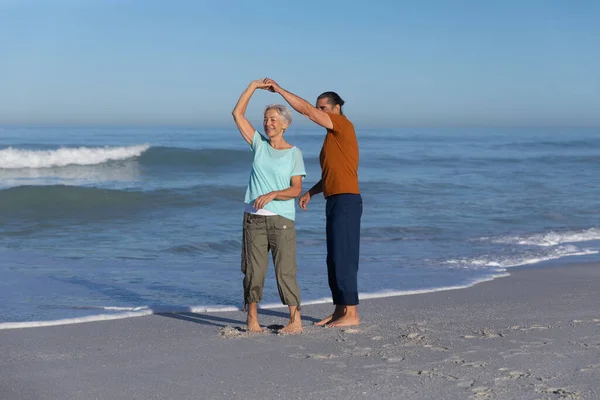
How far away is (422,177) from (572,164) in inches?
391

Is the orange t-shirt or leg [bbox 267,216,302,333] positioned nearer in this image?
leg [bbox 267,216,302,333]

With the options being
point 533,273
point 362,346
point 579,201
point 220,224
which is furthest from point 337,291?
point 579,201

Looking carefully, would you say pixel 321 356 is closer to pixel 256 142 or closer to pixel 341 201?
pixel 341 201

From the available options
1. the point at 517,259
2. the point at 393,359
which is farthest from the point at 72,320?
the point at 517,259

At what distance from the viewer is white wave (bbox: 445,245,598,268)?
949 centimetres

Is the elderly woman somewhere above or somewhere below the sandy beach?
above

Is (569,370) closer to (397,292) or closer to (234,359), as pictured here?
(234,359)

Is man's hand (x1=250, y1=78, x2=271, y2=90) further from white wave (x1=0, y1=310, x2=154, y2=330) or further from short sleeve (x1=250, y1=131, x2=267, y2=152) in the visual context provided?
white wave (x1=0, y1=310, x2=154, y2=330)

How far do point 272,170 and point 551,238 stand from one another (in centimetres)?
784

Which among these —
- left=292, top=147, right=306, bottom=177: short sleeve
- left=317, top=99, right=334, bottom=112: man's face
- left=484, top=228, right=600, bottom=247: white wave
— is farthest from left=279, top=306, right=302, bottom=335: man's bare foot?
left=484, top=228, right=600, bottom=247: white wave

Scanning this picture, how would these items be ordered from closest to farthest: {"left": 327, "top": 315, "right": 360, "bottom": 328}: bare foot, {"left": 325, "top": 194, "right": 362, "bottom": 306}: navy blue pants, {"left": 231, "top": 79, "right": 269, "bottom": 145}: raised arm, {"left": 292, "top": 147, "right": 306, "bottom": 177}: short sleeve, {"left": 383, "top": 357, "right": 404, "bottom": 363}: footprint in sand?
{"left": 383, "top": 357, "right": 404, "bottom": 363}: footprint in sand < {"left": 231, "top": 79, "right": 269, "bottom": 145}: raised arm < {"left": 292, "top": 147, "right": 306, "bottom": 177}: short sleeve < {"left": 325, "top": 194, "right": 362, "bottom": 306}: navy blue pants < {"left": 327, "top": 315, "right": 360, "bottom": 328}: bare foot

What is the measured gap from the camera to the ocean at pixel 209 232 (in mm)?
7430

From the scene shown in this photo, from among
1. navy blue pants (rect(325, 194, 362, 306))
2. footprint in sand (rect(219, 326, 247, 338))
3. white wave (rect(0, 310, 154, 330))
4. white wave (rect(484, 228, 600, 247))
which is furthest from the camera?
white wave (rect(484, 228, 600, 247))

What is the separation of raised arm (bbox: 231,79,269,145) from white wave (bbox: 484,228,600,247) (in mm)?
7108
